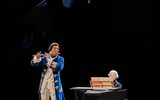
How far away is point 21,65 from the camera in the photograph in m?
7.21

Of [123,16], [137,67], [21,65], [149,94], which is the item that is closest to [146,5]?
[123,16]

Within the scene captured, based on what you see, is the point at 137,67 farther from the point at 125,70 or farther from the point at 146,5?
the point at 146,5

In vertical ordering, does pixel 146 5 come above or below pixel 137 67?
above

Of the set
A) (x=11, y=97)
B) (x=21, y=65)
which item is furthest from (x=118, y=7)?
(x=11, y=97)

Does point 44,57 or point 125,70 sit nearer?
point 44,57

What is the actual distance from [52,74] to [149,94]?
7.95 ft

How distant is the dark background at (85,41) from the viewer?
23.0ft

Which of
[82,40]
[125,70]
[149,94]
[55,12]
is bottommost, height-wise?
[149,94]

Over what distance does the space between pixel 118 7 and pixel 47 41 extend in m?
1.53

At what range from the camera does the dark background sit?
700 cm

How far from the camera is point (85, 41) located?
715cm

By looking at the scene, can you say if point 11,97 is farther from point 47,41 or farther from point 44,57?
point 44,57

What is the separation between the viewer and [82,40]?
714cm

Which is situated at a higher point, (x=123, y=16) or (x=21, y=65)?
(x=123, y=16)
